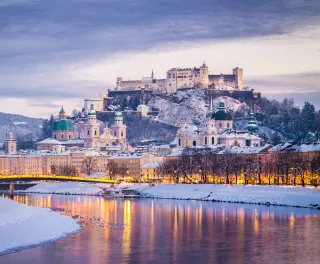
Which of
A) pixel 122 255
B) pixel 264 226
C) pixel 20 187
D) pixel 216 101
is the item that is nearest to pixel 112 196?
pixel 20 187

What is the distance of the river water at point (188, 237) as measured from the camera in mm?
39781

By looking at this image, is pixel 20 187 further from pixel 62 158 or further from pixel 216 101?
pixel 216 101

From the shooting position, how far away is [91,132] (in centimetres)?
17975

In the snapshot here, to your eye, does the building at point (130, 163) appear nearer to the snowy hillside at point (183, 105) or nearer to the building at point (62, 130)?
the snowy hillside at point (183, 105)

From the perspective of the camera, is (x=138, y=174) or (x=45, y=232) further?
(x=138, y=174)

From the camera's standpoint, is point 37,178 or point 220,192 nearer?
point 220,192

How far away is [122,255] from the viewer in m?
40.4

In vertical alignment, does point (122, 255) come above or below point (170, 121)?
below

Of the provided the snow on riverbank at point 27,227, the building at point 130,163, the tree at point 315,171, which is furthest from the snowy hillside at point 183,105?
the snow on riverbank at point 27,227

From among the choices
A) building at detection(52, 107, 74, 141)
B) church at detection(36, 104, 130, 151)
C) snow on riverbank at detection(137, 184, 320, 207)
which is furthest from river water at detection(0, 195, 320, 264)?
building at detection(52, 107, 74, 141)

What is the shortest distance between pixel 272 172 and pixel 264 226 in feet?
136

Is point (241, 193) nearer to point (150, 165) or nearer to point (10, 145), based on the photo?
point (150, 165)

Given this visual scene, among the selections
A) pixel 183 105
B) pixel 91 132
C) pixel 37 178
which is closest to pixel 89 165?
pixel 91 132

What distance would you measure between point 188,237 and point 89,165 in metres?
102
